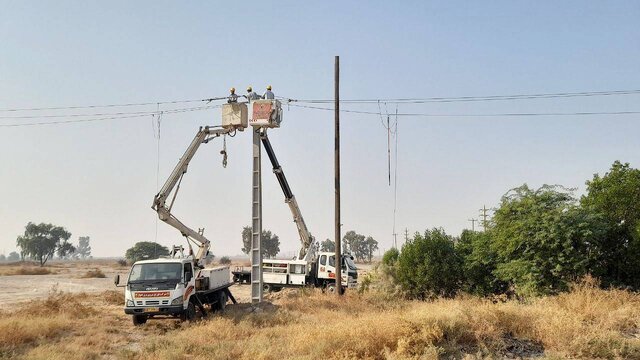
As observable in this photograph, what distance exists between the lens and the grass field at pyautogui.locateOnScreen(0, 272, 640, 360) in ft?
35.9

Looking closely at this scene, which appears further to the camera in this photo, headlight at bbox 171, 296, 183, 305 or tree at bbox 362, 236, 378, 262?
tree at bbox 362, 236, 378, 262

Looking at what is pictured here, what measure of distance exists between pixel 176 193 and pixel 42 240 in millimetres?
122898

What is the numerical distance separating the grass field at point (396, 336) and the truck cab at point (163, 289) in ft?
2.92

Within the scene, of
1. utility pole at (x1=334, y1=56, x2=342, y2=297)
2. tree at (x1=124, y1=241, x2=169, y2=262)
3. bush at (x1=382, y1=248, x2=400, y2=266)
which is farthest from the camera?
tree at (x1=124, y1=241, x2=169, y2=262)

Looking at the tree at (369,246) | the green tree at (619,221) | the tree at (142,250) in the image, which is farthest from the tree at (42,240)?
the green tree at (619,221)

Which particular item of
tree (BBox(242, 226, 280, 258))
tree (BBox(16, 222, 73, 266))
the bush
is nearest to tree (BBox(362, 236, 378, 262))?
tree (BBox(242, 226, 280, 258))

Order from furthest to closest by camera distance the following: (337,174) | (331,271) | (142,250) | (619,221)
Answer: (142,250) < (331,271) < (337,174) < (619,221)

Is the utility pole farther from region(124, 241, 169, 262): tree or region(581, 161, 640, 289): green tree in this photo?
region(124, 241, 169, 262): tree

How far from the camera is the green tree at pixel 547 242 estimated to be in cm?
1838

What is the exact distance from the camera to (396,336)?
11.4 m

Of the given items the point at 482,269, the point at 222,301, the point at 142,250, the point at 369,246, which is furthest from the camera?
the point at 369,246

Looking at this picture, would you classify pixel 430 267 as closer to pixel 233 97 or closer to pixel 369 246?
pixel 233 97

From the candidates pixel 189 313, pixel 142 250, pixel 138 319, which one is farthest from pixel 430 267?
pixel 142 250

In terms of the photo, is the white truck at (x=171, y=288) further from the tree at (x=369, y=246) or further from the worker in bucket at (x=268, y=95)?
the tree at (x=369, y=246)
